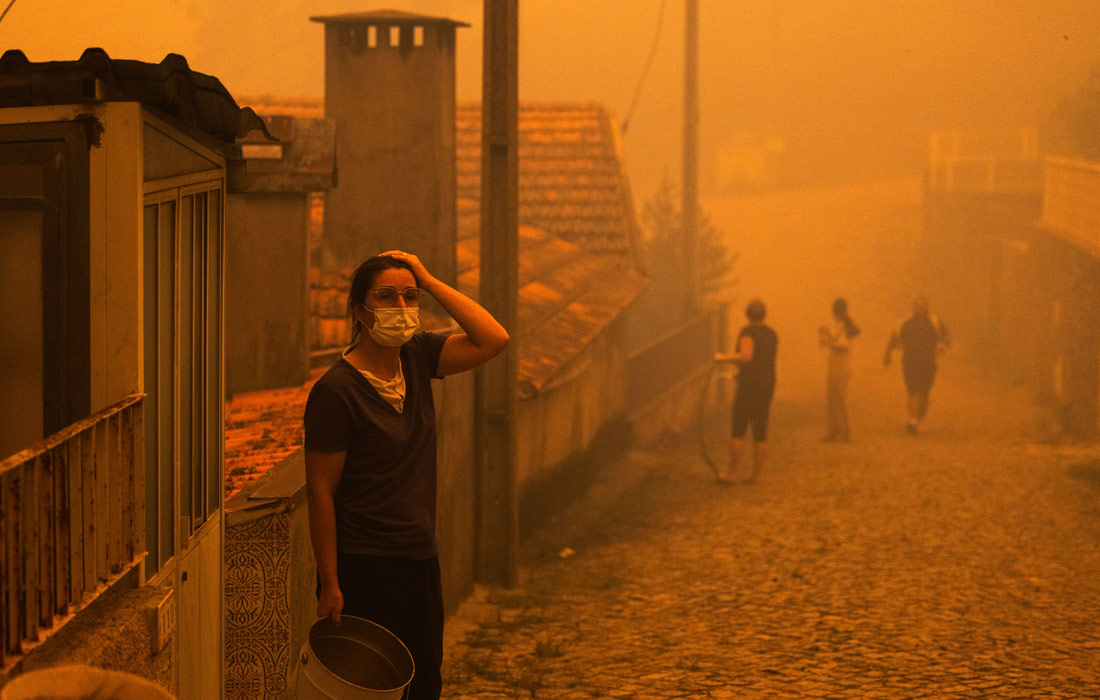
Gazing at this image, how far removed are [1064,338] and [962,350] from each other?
909 centimetres

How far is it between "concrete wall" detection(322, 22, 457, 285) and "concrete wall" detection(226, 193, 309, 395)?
8.24 ft

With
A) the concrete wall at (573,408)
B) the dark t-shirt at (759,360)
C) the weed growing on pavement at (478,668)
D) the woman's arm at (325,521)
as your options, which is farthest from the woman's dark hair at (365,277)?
the dark t-shirt at (759,360)

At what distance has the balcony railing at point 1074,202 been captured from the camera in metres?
19.4

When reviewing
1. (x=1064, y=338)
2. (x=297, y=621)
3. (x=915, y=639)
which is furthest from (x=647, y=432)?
(x=297, y=621)

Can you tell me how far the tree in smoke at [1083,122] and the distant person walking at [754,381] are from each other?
28.8 m

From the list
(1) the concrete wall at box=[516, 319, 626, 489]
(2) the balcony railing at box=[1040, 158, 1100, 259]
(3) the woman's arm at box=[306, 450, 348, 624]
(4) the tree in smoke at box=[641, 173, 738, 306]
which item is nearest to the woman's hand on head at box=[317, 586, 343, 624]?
(3) the woman's arm at box=[306, 450, 348, 624]

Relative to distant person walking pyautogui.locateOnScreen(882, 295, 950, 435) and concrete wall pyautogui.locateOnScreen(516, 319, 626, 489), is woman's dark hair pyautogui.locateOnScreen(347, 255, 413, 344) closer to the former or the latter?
concrete wall pyautogui.locateOnScreen(516, 319, 626, 489)

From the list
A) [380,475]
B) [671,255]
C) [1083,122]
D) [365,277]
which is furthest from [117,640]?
[1083,122]

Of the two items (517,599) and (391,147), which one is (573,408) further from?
(517,599)

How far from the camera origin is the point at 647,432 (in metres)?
18.0

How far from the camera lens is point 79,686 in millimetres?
2891

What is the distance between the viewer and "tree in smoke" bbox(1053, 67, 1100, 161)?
3972 cm

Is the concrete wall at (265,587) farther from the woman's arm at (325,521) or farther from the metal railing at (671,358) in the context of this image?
the metal railing at (671,358)

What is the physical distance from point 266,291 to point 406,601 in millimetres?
6257
